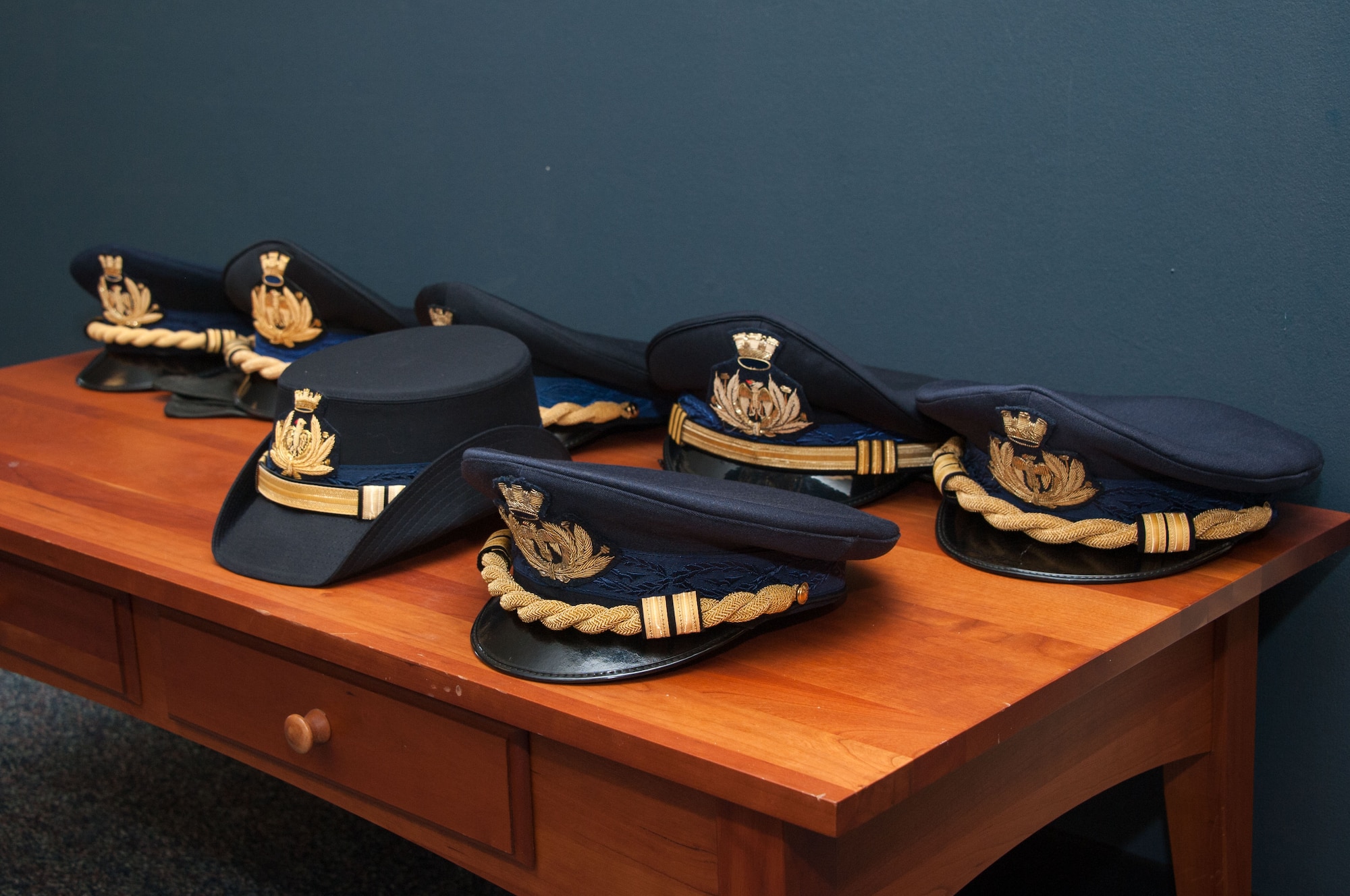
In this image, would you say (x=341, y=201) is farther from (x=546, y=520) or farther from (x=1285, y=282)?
(x=1285, y=282)

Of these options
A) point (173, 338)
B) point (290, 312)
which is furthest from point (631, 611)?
point (173, 338)

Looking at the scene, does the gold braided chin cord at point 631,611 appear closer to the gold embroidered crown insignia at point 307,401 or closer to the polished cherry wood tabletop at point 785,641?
the polished cherry wood tabletop at point 785,641

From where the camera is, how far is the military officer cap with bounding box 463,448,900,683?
97 centimetres

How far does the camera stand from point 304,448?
126 centimetres

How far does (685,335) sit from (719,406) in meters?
0.08

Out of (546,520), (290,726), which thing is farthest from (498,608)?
(290,726)

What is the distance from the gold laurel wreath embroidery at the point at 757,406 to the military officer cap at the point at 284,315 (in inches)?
23.8

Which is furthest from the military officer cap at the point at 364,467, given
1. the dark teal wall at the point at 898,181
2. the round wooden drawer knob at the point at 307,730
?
the dark teal wall at the point at 898,181

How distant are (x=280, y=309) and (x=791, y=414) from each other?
2.63 ft

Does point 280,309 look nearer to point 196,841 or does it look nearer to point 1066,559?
point 196,841

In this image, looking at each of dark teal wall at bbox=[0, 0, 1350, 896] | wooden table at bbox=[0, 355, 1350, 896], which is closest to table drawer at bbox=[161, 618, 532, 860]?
wooden table at bbox=[0, 355, 1350, 896]

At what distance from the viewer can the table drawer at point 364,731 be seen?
1061mm

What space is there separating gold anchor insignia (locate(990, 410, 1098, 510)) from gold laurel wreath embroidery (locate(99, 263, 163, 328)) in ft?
4.24

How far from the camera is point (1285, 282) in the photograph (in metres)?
1.32
